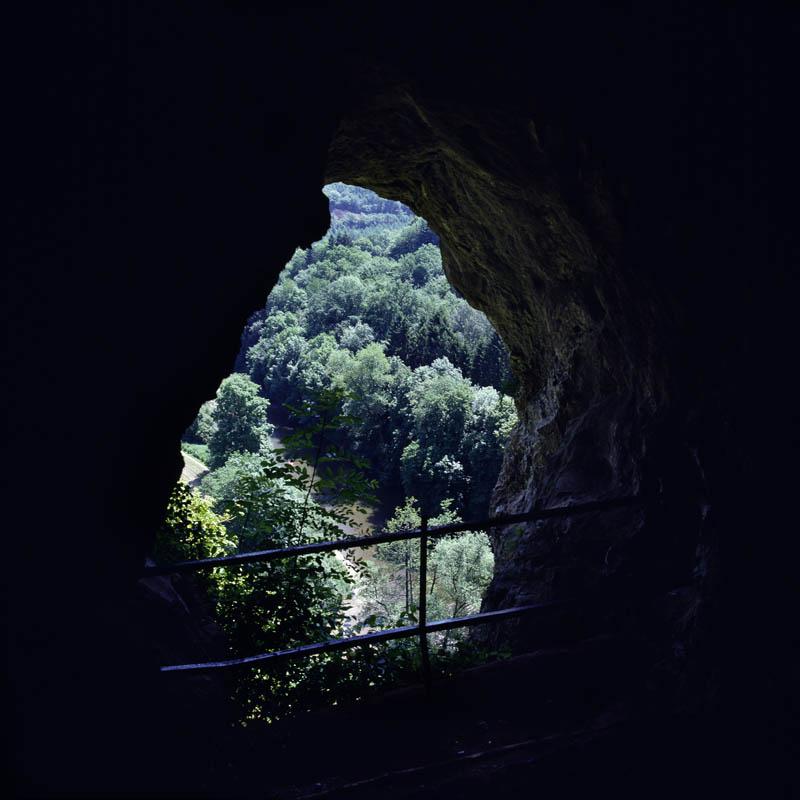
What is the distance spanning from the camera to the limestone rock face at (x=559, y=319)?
4.56m

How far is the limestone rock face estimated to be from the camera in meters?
4.56

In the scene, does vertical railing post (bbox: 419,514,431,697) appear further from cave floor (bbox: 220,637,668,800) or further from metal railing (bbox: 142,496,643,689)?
cave floor (bbox: 220,637,668,800)

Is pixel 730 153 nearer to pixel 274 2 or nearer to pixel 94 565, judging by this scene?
pixel 274 2

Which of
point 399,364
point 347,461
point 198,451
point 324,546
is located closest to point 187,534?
point 347,461

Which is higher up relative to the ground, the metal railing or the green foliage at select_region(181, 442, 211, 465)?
the green foliage at select_region(181, 442, 211, 465)

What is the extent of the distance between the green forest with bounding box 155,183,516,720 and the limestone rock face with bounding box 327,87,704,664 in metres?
1.38

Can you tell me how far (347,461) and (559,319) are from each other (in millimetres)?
2771

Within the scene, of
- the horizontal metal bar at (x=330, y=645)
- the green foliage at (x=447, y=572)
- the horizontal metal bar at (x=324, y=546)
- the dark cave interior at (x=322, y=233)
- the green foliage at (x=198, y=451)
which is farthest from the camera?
the green foliage at (x=198, y=451)

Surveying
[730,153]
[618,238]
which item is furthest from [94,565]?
[730,153]

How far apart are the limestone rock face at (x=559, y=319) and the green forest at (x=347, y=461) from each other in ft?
4.52

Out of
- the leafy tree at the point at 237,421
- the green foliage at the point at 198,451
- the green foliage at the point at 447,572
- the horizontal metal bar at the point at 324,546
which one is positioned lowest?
the green foliage at the point at 447,572

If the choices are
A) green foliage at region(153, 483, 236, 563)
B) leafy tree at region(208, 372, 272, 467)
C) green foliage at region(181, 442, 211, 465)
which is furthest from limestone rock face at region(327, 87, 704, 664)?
green foliage at region(181, 442, 211, 465)

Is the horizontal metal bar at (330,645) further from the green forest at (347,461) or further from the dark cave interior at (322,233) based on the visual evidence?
the green forest at (347,461)

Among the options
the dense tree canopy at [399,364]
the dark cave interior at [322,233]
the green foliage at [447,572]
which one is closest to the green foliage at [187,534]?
the dark cave interior at [322,233]
